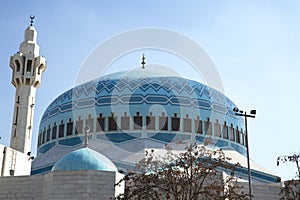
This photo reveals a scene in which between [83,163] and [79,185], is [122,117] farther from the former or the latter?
[79,185]

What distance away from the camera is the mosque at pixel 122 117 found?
2300 centimetres

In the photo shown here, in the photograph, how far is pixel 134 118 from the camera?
23.4 metres

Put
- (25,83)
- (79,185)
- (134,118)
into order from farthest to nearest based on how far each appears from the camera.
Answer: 1. (25,83)
2. (134,118)
3. (79,185)

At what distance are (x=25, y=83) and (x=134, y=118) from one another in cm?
592

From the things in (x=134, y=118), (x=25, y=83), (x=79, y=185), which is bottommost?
(x=79, y=185)

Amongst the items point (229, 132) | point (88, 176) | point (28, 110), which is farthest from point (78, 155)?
point (229, 132)

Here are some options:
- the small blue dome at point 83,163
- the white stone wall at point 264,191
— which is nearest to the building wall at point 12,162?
the small blue dome at point 83,163

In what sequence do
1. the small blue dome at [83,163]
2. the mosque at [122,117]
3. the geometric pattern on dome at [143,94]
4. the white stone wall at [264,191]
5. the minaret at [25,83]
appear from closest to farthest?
1. the small blue dome at [83,163]
2. the white stone wall at [264,191]
3. the mosque at [122,117]
4. the minaret at [25,83]
5. the geometric pattern on dome at [143,94]

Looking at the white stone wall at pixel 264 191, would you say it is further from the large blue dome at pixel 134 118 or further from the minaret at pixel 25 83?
the minaret at pixel 25 83

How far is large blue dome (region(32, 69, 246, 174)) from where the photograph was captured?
23.1m

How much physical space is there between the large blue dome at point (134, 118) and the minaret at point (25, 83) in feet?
5.19

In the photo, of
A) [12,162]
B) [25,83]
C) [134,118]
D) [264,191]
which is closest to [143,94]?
[134,118]

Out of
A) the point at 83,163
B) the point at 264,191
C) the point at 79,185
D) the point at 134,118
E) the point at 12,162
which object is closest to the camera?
the point at 79,185

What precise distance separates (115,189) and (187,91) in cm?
1057
